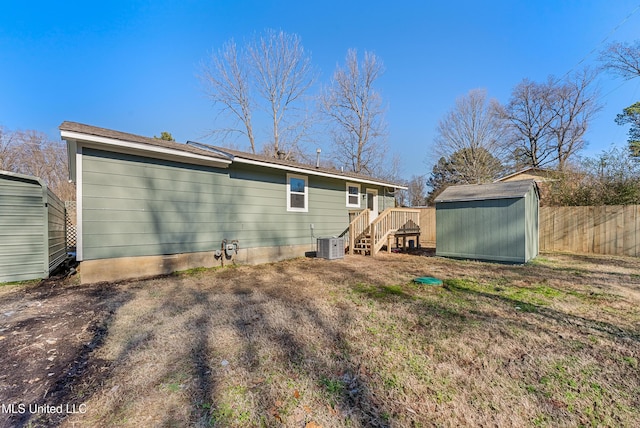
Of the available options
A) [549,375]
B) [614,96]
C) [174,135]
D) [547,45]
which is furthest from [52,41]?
[614,96]

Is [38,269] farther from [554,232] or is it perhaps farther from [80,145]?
[554,232]

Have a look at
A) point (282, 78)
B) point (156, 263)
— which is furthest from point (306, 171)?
point (282, 78)

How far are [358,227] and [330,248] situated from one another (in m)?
1.92

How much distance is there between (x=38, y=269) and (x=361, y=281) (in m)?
6.69

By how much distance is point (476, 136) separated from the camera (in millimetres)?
20312

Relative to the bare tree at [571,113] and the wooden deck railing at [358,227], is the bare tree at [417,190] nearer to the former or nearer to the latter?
the bare tree at [571,113]

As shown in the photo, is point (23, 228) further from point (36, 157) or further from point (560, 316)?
point (36, 157)

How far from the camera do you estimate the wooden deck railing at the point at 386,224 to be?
9.29m

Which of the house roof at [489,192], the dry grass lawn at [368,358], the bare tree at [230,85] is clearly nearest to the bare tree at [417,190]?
the bare tree at [230,85]

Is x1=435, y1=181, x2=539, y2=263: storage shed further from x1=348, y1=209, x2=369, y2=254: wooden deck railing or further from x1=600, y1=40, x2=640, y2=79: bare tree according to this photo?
x1=600, y1=40, x2=640, y2=79: bare tree

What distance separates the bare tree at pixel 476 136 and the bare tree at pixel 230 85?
14987mm

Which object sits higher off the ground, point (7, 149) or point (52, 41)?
point (52, 41)

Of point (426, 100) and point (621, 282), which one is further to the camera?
point (426, 100)

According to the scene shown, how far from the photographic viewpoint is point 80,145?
16.9 feet
